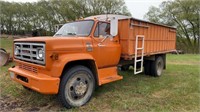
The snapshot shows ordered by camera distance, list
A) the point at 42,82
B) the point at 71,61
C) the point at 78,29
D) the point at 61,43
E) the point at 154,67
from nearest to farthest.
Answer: the point at 42,82, the point at 61,43, the point at 71,61, the point at 78,29, the point at 154,67

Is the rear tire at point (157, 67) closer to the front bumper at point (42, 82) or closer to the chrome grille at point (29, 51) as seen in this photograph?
the front bumper at point (42, 82)

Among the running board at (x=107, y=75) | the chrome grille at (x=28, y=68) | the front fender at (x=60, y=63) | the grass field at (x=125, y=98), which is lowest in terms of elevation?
the grass field at (x=125, y=98)

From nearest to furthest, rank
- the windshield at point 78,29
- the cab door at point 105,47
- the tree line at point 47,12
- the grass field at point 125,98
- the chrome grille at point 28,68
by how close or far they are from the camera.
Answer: the chrome grille at point 28,68 → the grass field at point 125,98 → the cab door at point 105,47 → the windshield at point 78,29 → the tree line at point 47,12

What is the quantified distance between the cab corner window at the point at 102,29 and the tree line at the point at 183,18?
28.8 metres

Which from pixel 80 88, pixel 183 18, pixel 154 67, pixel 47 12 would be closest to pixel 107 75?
pixel 80 88

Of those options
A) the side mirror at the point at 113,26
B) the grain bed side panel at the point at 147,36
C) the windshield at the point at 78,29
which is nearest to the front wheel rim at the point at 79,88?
the windshield at the point at 78,29

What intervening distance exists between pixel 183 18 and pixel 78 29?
29.5 metres

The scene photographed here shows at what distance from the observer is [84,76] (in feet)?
15.7

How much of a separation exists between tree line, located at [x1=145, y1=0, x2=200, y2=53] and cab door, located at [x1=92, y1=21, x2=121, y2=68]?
28.7 m

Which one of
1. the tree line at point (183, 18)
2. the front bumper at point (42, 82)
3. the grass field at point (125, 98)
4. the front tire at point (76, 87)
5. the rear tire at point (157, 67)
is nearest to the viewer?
the front bumper at point (42, 82)

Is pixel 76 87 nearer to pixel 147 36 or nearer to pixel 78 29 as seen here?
pixel 78 29

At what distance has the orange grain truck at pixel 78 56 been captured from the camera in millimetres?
4148

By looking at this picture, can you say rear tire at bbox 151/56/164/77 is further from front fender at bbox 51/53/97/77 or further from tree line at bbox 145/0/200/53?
tree line at bbox 145/0/200/53

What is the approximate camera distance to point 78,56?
4535 millimetres
